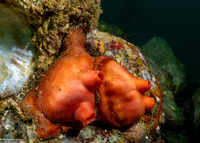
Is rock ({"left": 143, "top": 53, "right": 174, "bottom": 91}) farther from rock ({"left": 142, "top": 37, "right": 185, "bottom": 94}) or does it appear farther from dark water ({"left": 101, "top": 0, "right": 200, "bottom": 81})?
dark water ({"left": 101, "top": 0, "right": 200, "bottom": 81})

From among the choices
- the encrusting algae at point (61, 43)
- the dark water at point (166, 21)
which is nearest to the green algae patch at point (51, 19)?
the encrusting algae at point (61, 43)

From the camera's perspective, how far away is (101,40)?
9.14ft

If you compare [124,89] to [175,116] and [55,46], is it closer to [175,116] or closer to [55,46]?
[55,46]

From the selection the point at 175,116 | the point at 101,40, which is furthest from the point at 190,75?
the point at 101,40

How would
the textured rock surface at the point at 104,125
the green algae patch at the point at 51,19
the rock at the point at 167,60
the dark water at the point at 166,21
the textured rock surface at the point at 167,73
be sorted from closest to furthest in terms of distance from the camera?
the green algae patch at the point at 51,19
the textured rock surface at the point at 104,125
the textured rock surface at the point at 167,73
the rock at the point at 167,60
the dark water at the point at 166,21

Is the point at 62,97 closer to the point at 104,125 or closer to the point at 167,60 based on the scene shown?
the point at 104,125

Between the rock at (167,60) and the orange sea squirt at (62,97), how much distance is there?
731cm

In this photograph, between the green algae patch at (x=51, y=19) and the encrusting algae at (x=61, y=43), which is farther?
the encrusting algae at (x=61, y=43)

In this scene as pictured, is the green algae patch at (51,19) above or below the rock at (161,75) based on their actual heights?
above

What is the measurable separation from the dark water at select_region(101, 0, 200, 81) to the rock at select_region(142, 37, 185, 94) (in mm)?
19969

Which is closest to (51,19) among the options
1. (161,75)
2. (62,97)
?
(62,97)

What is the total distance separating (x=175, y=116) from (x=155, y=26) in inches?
1615

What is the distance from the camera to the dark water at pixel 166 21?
31234mm

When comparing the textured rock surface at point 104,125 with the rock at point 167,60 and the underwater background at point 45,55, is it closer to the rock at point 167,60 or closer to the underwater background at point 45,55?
the underwater background at point 45,55
